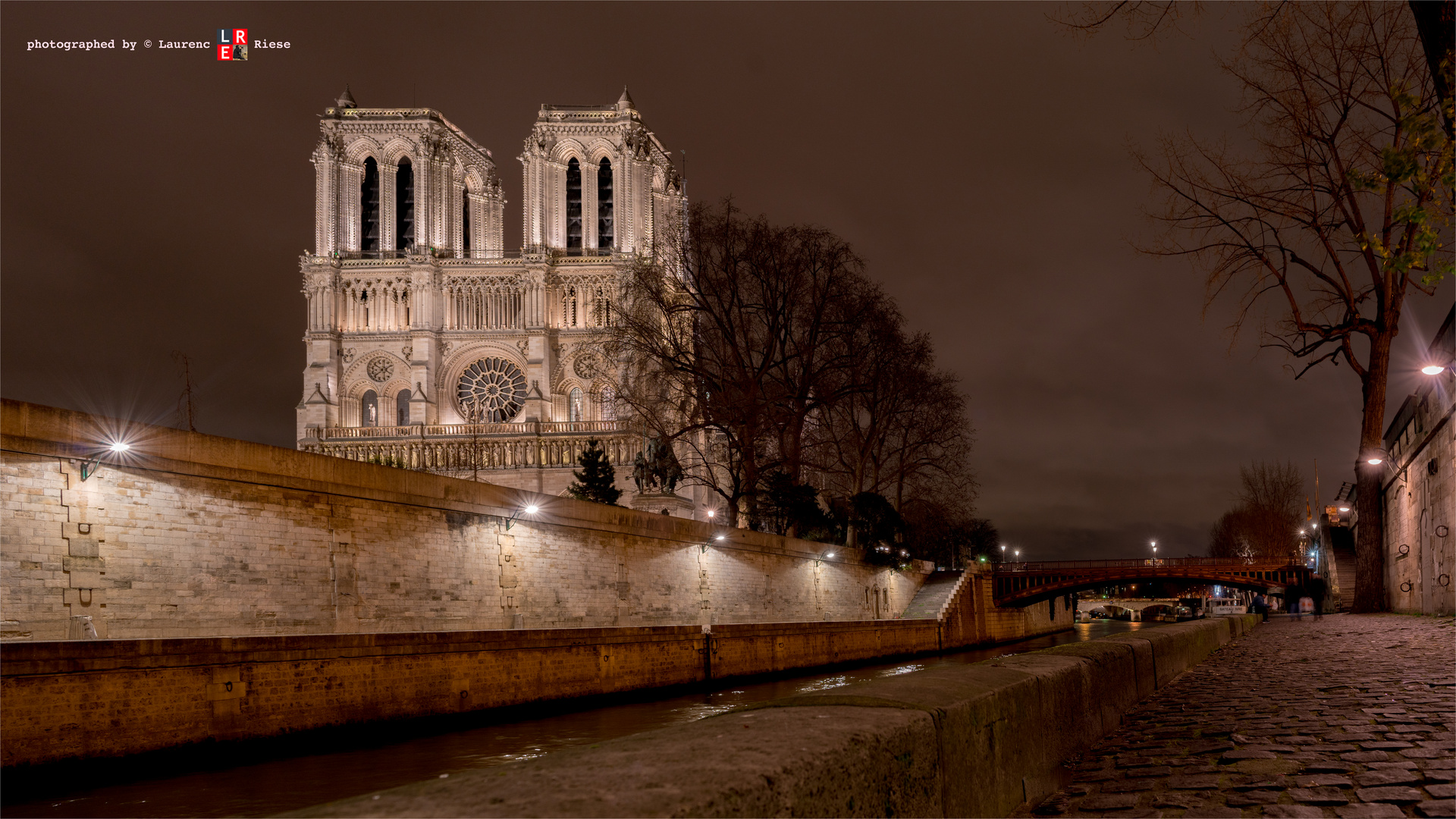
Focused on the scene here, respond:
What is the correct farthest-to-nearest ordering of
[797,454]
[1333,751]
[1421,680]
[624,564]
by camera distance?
[797,454] < [624,564] < [1421,680] < [1333,751]

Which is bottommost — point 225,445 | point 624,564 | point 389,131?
point 624,564

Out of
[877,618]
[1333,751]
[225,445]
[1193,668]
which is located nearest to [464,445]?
[877,618]

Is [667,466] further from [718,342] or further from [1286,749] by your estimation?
[1286,749]

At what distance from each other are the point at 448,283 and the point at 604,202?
10.00 meters

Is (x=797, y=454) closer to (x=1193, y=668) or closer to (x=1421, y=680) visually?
(x=1193, y=668)

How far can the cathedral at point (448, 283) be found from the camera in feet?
197

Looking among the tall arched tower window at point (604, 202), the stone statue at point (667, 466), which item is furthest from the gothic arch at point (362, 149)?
the stone statue at point (667, 466)

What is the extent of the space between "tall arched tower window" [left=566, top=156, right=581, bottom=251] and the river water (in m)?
50.5

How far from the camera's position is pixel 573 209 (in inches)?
2504

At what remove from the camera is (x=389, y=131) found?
201ft

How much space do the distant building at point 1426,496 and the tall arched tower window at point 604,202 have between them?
4879 cm

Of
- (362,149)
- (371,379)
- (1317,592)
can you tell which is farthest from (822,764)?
(362,149)

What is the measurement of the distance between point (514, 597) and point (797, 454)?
443 inches

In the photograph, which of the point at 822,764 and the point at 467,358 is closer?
the point at 822,764
